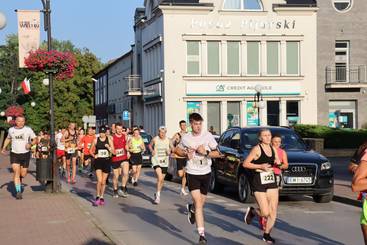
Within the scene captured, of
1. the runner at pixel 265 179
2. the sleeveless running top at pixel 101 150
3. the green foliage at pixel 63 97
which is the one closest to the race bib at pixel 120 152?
the sleeveless running top at pixel 101 150

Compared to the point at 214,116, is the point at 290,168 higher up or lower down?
lower down

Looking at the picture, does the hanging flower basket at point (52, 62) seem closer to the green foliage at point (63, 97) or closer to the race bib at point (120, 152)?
the race bib at point (120, 152)

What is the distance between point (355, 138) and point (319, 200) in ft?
72.6

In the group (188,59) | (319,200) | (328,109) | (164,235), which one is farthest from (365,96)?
(164,235)

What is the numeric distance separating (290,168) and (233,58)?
98.1ft

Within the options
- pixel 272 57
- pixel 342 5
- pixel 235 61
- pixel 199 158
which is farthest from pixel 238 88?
pixel 199 158

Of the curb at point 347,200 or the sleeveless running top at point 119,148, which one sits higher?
the sleeveless running top at point 119,148

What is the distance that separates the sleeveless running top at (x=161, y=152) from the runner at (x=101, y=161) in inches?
46.6

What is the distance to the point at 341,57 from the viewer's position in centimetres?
4488

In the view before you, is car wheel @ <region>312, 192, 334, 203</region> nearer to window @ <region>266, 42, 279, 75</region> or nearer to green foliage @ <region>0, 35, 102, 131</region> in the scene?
window @ <region>266, 42, 279, 75</region>

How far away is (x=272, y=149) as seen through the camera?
1002 centimetres

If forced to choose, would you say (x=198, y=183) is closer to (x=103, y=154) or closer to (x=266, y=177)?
(x=266, y=177)

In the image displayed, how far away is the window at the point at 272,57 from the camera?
1763 inches

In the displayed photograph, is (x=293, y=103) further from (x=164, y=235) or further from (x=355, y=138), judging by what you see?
(x=164, y=235)
